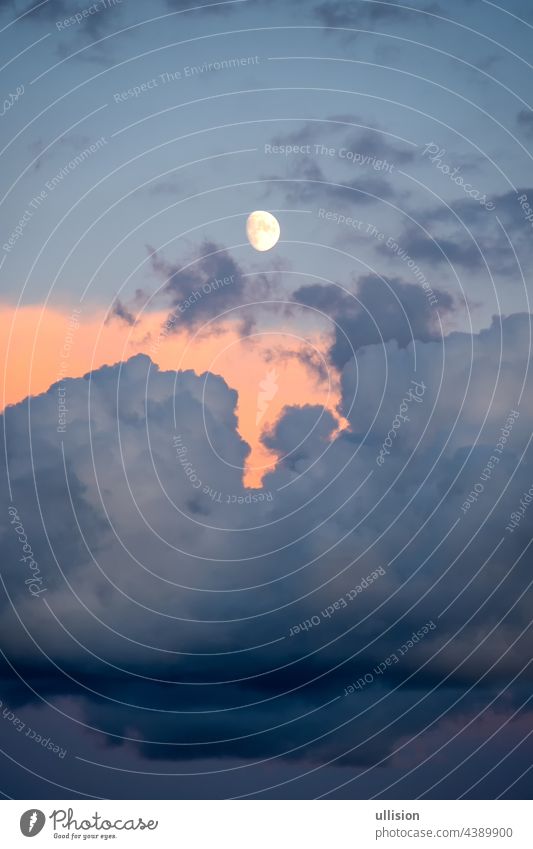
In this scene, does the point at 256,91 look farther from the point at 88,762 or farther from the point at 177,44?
the point at 88,762

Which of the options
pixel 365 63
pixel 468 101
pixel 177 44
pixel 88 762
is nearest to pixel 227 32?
pixel 177 44
